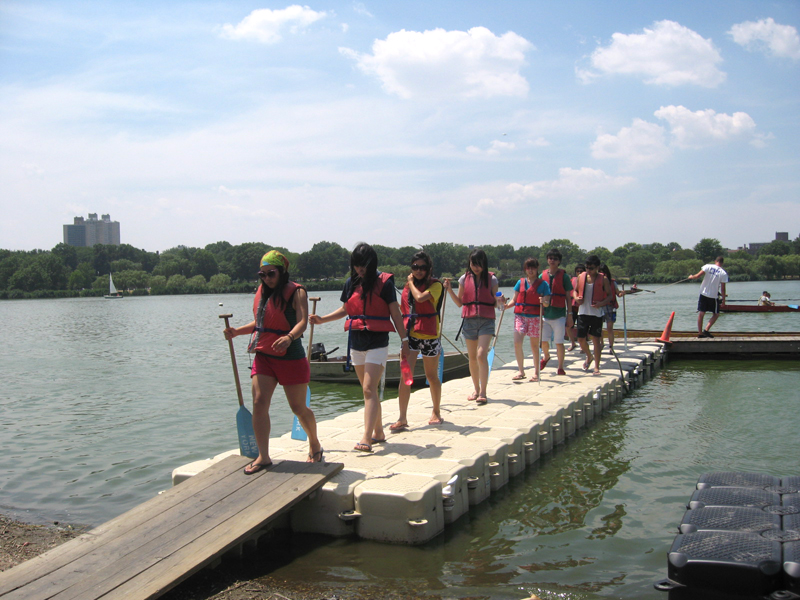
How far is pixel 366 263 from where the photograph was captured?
5961mm

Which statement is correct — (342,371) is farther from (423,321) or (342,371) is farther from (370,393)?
(370,393)

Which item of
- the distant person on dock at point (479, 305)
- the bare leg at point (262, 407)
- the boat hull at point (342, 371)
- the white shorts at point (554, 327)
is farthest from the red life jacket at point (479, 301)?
the boat hull at point (342, 371)

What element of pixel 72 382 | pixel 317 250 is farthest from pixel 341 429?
pixel 317 250

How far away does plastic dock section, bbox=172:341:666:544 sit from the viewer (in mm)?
4973

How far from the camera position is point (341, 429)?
7.23m

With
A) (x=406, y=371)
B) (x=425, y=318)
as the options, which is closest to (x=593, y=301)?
(x=425, y=318)

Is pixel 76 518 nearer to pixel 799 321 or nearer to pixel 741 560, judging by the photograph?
pixel 741 560

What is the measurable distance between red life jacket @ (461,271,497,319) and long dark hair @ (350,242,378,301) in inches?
96.2

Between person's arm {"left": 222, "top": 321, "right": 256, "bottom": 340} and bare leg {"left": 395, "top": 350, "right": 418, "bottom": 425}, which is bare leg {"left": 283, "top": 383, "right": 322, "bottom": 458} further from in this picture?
bare leg {"left": 395, "top": 350, "right": 418, "bottom": 425}

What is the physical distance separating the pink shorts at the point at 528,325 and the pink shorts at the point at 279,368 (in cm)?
530

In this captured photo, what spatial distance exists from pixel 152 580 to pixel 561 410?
19.0 feet

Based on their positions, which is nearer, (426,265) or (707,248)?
(426,265)

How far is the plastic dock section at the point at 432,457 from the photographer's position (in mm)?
4973

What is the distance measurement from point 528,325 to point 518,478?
3.62m
